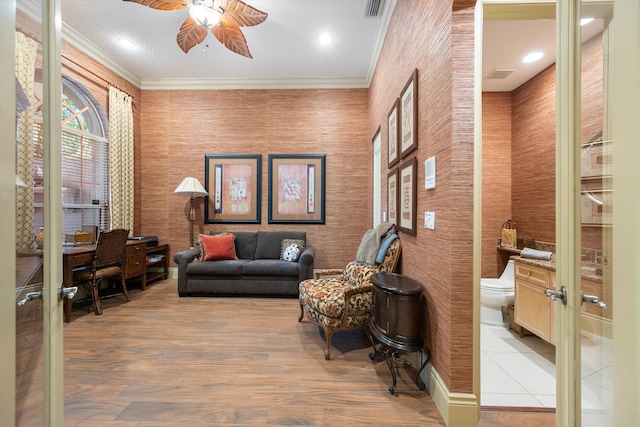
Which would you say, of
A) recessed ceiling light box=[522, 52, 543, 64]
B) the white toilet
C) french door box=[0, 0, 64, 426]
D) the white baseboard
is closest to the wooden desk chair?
french door box=[0, 0, 64, 426]

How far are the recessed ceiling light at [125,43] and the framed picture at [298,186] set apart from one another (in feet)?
7.95

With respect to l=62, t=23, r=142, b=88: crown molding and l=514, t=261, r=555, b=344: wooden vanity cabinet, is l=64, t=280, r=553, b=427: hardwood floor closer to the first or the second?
l=514, t=261, r=555, b=344: wooden vanity cabinet

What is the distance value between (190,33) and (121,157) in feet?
7.87

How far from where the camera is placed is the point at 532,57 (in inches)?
113

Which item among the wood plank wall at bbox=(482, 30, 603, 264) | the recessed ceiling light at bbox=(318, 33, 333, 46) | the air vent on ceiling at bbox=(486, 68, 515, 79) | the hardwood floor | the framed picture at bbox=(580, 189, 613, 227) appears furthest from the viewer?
the recessed ceiling light at bbox=(318, 33, 333, 46)

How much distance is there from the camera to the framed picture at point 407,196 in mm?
1981

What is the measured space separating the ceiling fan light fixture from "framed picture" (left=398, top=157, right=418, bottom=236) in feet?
8.08

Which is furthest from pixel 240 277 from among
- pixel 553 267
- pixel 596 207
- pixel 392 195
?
pixel 596 207

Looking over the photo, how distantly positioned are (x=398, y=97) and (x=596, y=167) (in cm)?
180

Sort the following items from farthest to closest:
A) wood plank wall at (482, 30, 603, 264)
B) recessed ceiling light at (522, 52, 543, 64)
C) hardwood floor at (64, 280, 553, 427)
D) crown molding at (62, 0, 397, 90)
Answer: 1. crown molding at (62, 0, 397, 90)
2. wood plank wall at (482, 30, 603, 264)
3. recessed ceiling light at (522, 52, 543, 64)
4. hardwood floor at (64, 280, 553, 427)

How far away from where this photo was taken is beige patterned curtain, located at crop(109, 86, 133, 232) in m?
3.93

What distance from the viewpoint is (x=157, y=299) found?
3.57 metres

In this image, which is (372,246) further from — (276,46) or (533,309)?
(276,46)

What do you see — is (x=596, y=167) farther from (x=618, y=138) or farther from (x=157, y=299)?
(x=157, y=299)
